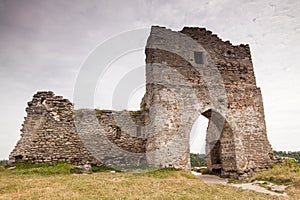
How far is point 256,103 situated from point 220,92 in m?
2.15

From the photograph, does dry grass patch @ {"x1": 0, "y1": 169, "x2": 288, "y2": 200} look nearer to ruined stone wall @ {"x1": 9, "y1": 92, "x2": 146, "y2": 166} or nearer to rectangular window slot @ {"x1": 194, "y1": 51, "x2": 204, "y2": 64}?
ruined stone wall @ {"x1": 9, "y1": 92, "x2": 146, "y2": 166}

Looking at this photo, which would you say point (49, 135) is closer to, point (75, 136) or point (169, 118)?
point (75, 136)

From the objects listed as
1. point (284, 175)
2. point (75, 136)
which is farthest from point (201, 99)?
point (75, 136)

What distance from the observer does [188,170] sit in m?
11.7

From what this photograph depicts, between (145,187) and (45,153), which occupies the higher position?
(45,153)

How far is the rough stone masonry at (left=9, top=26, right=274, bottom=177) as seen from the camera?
39.4 feet

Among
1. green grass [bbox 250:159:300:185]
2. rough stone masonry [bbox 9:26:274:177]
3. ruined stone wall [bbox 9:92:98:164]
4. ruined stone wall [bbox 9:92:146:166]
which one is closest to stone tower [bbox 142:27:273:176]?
rough stone masonry [bbox 9:26:274:177]

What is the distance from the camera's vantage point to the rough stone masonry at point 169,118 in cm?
1202

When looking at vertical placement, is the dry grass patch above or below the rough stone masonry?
below

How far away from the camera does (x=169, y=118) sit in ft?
→ 39.7

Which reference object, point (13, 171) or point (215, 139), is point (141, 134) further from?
point (13, 171)

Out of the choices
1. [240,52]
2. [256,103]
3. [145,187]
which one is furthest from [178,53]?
[145,187]

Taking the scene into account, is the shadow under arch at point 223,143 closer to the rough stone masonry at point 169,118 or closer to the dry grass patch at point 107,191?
the rough stone masonry at point 169,118

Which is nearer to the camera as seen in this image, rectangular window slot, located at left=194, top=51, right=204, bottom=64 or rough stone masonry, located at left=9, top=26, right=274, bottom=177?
rough stone masonry, located at left=9, top=26, right=274, bottom=177
